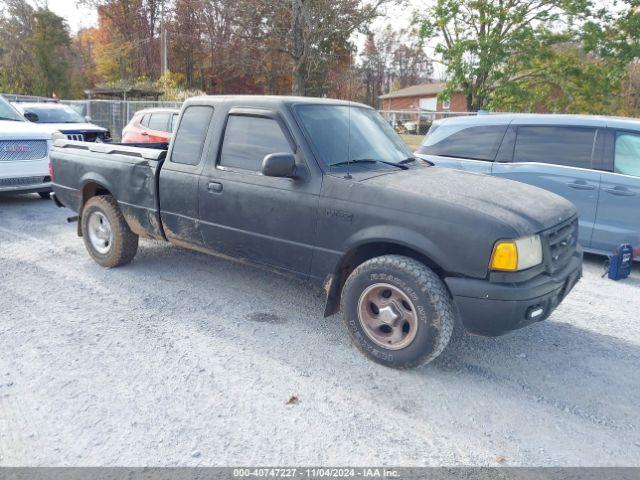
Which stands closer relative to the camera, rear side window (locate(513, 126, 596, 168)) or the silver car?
the silver car

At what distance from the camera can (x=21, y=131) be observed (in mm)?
8602

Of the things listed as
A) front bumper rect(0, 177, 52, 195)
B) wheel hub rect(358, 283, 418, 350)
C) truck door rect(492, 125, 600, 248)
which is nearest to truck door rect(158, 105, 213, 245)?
wheel hub rect(358, 283, 418, 350)

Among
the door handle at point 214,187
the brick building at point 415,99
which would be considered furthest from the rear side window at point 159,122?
the brick building at point 415,99

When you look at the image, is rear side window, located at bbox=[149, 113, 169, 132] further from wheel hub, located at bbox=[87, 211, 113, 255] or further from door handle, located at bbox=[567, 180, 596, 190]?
door handle, located at bbox=[567, 180, 596, 190]

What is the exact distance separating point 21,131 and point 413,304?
7.94 m

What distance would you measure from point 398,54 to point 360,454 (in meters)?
73.2

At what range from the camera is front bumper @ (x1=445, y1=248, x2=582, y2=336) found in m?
3.22

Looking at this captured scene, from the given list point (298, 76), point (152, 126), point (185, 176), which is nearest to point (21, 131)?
point (152, 126)

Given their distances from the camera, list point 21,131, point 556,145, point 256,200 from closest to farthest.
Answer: point 256,200, point 556,145, point 21,131

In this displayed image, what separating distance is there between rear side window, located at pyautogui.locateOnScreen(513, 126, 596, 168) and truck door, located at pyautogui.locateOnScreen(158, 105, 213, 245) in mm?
4164

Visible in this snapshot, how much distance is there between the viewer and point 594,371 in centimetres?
371

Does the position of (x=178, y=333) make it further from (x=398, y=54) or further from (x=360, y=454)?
(x=398, y=54)

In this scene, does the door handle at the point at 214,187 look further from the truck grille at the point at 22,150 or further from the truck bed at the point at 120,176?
the truck grille at the point at 22,150

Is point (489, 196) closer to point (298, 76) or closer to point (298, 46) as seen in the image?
point (298, 46)
